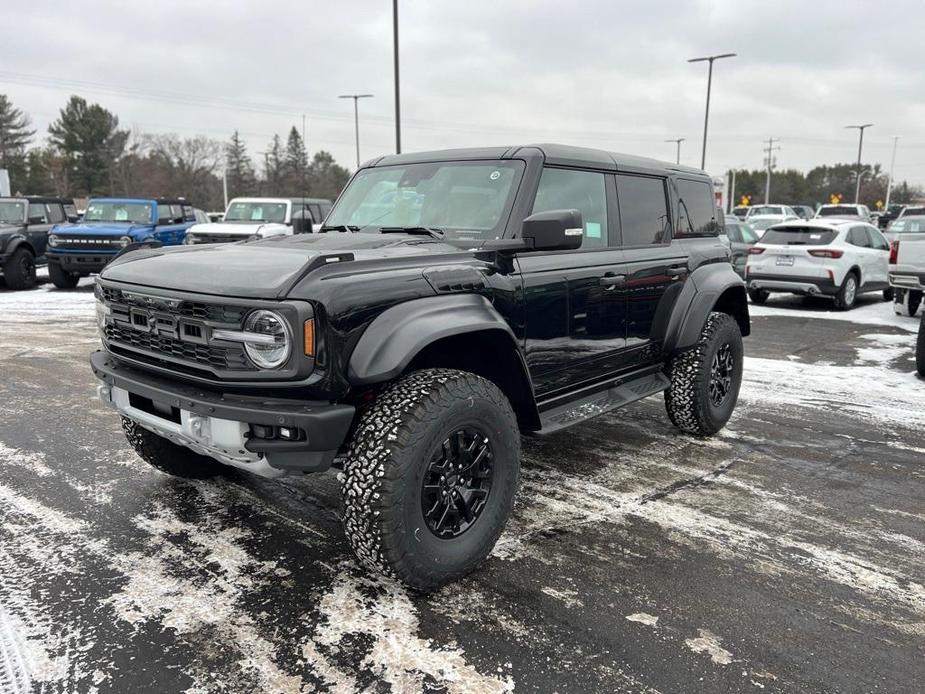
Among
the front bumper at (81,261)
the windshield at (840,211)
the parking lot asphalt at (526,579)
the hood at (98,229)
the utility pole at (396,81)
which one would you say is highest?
the utility pole at (396,81)

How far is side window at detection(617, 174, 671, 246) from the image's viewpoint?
14.8ft

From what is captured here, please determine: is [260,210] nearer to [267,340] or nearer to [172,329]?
[172,329]

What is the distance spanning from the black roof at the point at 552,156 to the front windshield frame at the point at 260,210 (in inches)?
449

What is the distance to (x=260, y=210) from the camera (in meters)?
15.6

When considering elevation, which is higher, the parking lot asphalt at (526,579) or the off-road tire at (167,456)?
the off-road tire at (167,456)

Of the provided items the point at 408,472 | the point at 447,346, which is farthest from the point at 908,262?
the point at 408,472

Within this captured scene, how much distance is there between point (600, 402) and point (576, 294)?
79cm

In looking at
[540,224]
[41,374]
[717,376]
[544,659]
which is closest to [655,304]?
[717,376]

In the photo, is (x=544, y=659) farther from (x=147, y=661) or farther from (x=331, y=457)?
(x=147, y=661)

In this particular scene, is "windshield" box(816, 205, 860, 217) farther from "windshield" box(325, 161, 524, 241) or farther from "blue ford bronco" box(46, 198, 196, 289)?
"windshield" box(325, 161, 524, 241)

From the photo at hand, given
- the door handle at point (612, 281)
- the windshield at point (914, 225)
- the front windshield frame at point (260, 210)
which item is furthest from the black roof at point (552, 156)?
the front windshield frame at point (260, 210)

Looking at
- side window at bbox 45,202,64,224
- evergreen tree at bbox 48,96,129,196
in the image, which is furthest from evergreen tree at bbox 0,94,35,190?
side window at bbox 45,202,64,224

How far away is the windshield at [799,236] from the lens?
12828 millimetres

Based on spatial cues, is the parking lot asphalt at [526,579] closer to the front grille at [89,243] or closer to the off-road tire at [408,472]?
the off-road tire at [408,472]
